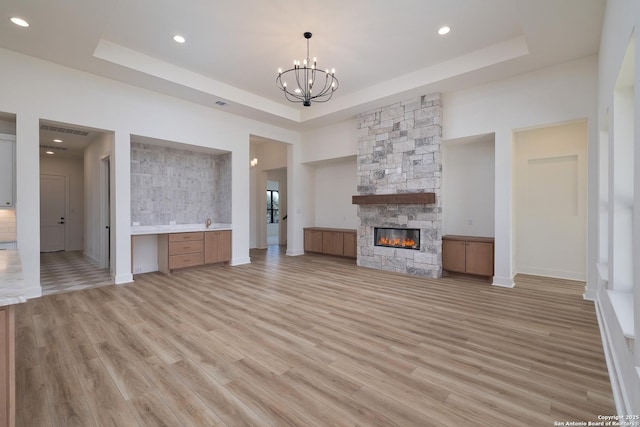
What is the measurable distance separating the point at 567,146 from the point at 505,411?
5412 mm

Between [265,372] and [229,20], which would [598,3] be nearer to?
[229,20]

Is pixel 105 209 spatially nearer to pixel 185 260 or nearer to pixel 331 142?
pixel 185 260

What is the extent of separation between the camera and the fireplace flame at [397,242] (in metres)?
6.06

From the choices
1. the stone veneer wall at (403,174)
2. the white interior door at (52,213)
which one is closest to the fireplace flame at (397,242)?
the stone veneer wall at (403,174)

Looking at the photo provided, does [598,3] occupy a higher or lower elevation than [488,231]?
higher

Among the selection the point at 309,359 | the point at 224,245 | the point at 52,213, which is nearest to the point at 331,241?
the point at 224,245

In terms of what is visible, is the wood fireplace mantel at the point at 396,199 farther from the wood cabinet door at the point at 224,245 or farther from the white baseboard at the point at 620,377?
the white baseboard at the point at 620,377

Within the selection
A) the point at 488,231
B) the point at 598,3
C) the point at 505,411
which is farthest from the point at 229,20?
the point at 488,231

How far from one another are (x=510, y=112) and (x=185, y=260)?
21.6 ft

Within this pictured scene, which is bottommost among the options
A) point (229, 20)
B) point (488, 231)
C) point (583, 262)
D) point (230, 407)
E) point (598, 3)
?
point (230, 407)

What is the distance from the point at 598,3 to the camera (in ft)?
10.3

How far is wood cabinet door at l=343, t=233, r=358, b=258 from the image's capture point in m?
7.38

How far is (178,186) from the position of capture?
6676 mm

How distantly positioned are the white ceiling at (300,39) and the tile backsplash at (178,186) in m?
1.47
